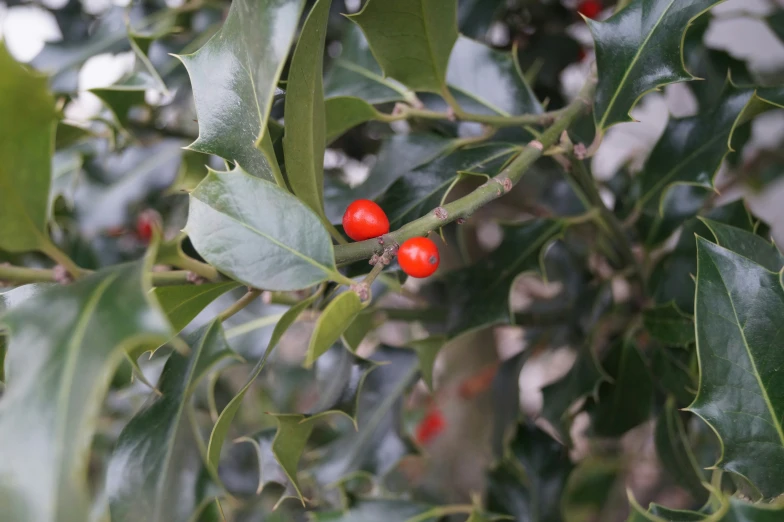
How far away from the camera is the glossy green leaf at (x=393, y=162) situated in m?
0.61

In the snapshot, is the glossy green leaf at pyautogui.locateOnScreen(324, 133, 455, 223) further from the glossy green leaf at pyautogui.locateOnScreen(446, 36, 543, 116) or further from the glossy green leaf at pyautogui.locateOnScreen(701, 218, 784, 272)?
the glossy green leaf at pyautogui.locateOnScreen(701, 218, 784, 272)

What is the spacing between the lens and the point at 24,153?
342mm

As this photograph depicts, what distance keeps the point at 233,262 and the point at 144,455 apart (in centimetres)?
18

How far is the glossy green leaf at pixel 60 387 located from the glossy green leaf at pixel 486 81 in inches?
A: 18.1

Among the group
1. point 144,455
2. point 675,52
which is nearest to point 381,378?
point 144,455

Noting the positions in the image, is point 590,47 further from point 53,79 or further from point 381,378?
point 53,79

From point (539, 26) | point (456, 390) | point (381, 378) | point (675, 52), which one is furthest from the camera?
point (456, 390)

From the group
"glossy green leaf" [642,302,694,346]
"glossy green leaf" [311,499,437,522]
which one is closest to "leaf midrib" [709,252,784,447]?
"glossy green leaf" [642,302,694,346]

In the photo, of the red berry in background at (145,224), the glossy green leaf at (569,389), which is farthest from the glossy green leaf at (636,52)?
the red berry in background at (145,224)

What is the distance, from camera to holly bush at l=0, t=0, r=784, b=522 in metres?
0.34

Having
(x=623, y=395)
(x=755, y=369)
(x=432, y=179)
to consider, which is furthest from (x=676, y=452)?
(x=432, y=179)

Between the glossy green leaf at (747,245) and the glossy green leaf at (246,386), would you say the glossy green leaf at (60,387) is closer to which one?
the glossy green leaf at (246,386)

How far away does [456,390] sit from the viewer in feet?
4.59

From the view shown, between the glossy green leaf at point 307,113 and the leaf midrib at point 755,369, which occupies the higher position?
the glossy green leaf at point 307,113
